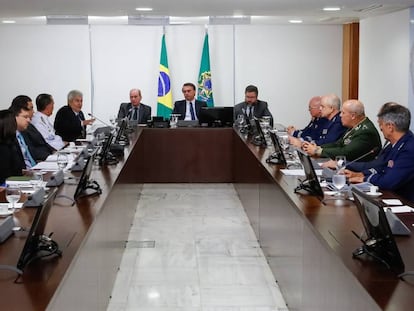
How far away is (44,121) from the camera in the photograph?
7195 mm

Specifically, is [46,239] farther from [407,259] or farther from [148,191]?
[148,191]

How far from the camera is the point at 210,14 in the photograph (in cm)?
926

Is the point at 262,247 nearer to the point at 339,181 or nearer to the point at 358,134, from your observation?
the point at 358,134

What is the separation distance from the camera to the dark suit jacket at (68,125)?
8.07m

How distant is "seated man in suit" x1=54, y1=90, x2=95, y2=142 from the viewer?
8.08 meters

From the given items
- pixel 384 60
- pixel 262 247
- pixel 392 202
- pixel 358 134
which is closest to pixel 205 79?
pixel 384 60

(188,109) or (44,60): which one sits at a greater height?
(44,60)

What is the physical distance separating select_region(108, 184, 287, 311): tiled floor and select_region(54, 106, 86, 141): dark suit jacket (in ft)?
5.10

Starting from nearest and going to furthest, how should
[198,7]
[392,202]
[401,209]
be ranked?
[401,209] < [392,202] < [198,7]

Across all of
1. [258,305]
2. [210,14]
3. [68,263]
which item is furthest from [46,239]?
[210,14]

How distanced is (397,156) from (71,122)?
503cm

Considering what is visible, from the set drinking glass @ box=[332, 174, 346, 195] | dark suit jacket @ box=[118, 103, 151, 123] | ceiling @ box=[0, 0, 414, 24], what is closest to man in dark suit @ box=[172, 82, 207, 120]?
dark suit jacket @ box=[118, 103, 151, 123]

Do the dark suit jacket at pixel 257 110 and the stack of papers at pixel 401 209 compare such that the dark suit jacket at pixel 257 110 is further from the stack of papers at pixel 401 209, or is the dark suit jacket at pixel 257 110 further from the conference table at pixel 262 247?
the stack of papers at pixel 401 209

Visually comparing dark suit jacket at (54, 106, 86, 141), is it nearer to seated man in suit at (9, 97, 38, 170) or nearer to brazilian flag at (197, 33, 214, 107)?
seated man in suit at (9, 97, 38, 170)
